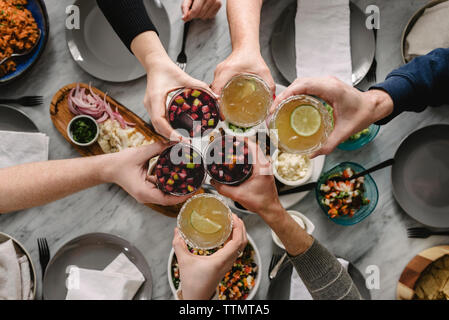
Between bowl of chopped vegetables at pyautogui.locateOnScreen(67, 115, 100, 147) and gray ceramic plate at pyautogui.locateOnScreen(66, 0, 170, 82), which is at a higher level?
gray ceramic plate at pyautogui.locateOnScreen(66, 0, 170, 82)

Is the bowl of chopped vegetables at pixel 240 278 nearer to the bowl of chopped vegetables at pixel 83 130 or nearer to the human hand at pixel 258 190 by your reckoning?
the human hand at pixel 258 190

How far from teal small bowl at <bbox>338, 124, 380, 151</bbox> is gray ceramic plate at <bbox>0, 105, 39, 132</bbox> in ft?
6.01

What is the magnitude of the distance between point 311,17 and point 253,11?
0.37 meters

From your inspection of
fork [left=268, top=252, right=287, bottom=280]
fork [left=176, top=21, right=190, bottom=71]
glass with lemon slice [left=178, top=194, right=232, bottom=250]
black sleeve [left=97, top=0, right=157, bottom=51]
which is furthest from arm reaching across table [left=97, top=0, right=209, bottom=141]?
fork [left=268, top=252, right=287, bottom=280]

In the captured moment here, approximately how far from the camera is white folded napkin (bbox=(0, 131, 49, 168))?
2.04 meters

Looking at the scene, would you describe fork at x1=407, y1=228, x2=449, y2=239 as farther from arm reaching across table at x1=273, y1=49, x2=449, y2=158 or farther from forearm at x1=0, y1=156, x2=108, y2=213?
forearm at x1=0, y1=156, x2=108, y2=213

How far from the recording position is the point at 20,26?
1.99 m

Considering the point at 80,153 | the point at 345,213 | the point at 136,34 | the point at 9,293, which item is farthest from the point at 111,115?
the point at 345,213

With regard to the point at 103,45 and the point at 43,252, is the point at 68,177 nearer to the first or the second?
the point at 43,252

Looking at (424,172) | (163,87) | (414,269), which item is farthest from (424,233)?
(163,87)

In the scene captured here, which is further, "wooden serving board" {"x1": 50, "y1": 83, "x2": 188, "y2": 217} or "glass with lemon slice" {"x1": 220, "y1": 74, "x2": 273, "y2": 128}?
"wooden serving board" {"x1": 50, "y1": 83, "x2": 188, "y2": 217}

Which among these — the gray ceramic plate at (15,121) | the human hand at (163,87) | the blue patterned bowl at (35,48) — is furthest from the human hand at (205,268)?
the blue patterned bowl at (35,48)

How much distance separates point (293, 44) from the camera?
2.09 m

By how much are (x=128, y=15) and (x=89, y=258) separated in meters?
1.39
